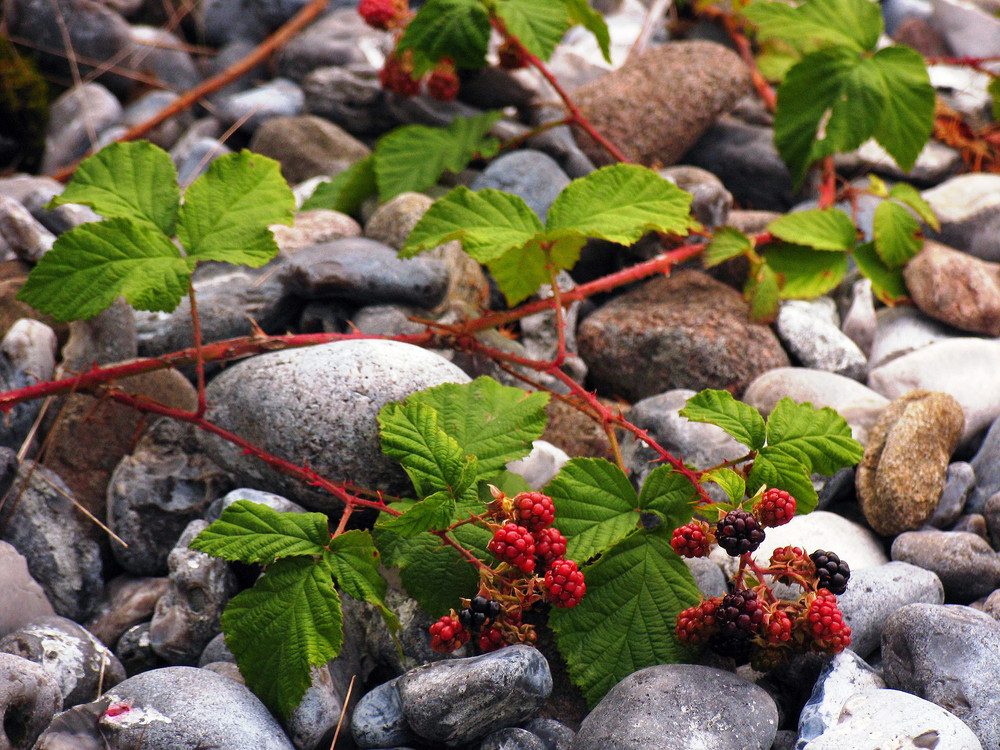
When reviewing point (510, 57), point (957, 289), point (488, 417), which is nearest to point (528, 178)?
point (510, 57)

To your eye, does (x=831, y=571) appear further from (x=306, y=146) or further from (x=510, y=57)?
(x=306, y=146)

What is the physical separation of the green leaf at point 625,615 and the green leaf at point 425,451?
35cm

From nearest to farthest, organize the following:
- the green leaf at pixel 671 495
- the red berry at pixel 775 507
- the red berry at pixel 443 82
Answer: the red berry at pixel 775 507, the green leaf at pixel 671 495, the red berry at pixel 443 82

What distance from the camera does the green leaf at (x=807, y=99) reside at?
2.88m

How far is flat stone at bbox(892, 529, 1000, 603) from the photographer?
6.40 feet

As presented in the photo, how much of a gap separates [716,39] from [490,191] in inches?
109

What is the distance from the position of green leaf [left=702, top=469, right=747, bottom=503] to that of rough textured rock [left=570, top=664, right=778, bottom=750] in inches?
14.6

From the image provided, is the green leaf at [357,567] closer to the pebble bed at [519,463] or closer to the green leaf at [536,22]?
the pebble bed at [519,463]

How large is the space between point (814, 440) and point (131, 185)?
1.82 meters

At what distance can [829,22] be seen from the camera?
2953mm

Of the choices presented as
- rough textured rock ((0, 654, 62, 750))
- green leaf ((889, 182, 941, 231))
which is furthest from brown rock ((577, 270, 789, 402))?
rough textured rock ((0, 654, 62, 750))

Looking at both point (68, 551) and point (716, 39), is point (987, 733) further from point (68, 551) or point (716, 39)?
point (716, 39)

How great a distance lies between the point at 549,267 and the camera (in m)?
2.21

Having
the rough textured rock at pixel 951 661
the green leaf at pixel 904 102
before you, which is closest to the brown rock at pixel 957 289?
the green leaf at pixel 904 102
